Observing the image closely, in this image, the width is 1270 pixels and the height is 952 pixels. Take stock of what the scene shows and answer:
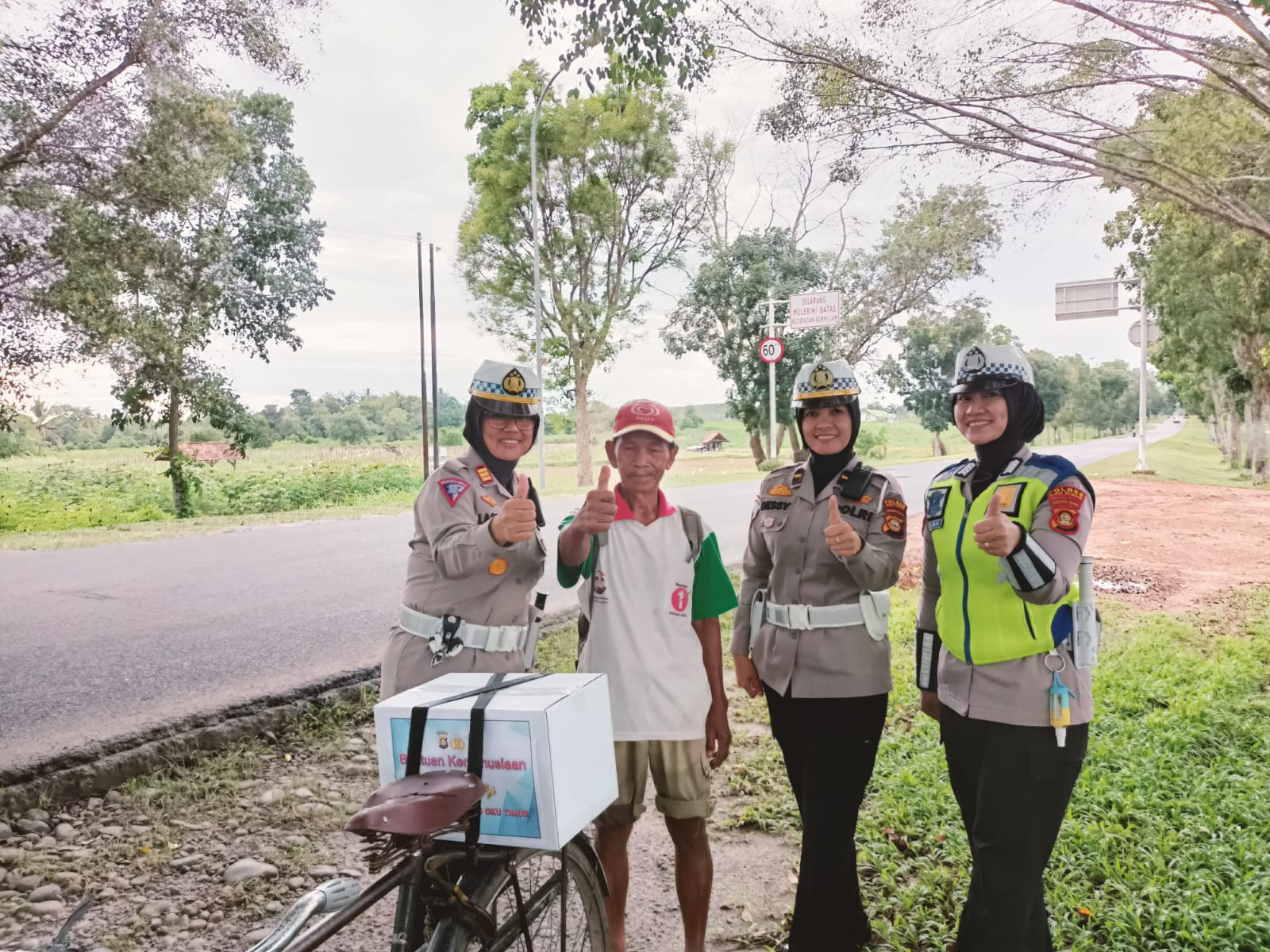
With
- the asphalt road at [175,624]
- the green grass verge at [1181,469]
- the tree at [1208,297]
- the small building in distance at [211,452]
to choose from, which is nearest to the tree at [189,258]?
the small building in distance at [211,452]

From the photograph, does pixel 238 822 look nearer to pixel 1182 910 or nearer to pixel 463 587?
pixel 463 587

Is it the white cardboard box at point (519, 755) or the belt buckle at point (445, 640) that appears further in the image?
the belt buckle at point (445, 640)

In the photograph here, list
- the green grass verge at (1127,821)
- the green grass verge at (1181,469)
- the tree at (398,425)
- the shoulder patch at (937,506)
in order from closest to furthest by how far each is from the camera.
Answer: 1. the shoulder patch at (937,506)
2. the green grass verge at (1127,821)
3. the tree at (398,425)
4. the green grass verge at (1181,469)

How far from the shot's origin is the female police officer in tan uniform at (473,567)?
2.38m

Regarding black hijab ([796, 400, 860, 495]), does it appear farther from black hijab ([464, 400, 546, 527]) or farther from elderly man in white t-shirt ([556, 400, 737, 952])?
black hijab ([464, 400, 546, 527])

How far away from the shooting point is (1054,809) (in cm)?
211

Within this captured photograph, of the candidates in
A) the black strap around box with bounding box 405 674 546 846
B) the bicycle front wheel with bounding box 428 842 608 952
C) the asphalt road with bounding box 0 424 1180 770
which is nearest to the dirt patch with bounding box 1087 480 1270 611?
the asphalt road with bounding box 0 424 1180 770

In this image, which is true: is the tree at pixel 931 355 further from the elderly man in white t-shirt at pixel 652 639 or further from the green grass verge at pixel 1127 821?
the elderly man in white t-shirt at pixel 652 639

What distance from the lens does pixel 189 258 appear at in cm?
1034

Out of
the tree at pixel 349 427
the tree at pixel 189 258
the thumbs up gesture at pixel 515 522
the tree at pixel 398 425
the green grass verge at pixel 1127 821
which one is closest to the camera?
the thumbs up gesture at pixel 515 522

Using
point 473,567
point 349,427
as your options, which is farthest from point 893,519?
point 349,427

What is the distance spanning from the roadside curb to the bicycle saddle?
320cm

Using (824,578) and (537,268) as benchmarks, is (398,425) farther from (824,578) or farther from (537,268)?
(824,578)

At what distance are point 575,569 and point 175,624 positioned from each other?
5.53 metres
